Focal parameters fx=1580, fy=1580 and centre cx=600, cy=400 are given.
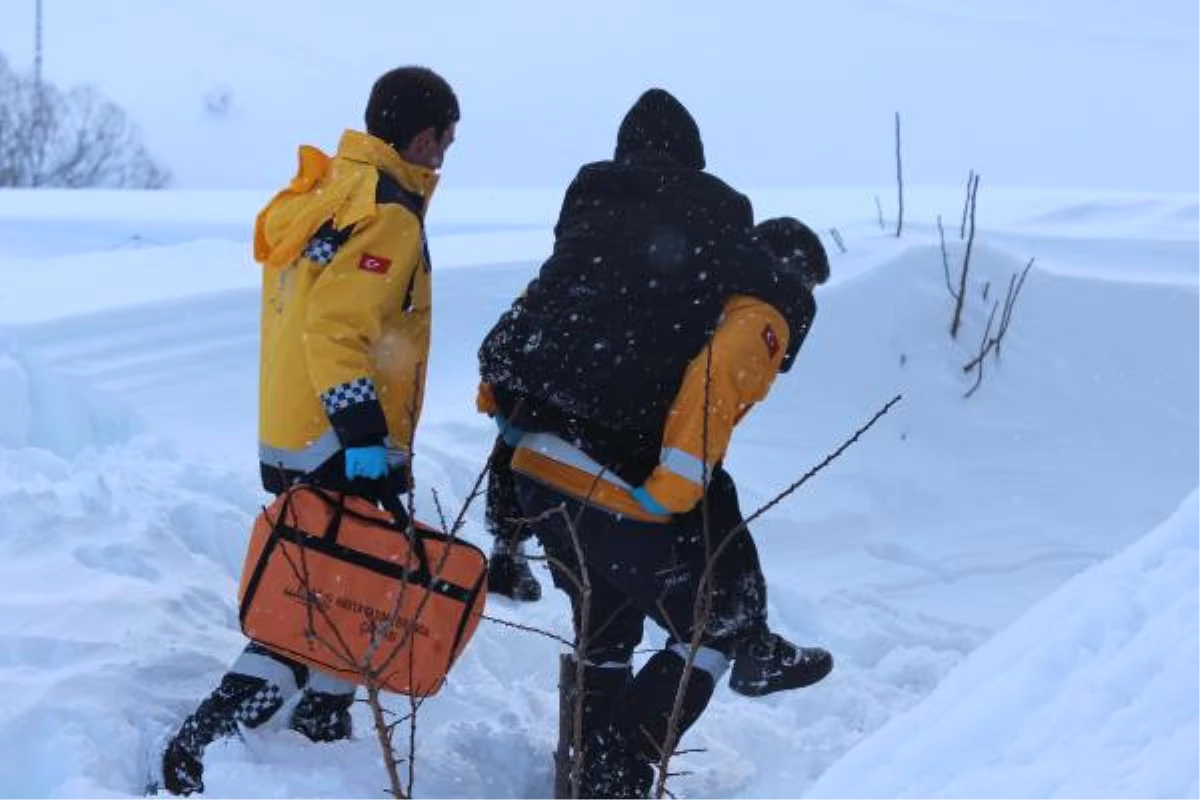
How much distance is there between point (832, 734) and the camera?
14.1 feet

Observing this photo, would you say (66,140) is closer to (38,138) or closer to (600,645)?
(38,138)

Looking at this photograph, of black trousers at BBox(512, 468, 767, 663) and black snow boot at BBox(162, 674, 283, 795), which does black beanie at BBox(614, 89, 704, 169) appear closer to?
black trousers at BBox(512, 468, 767, 663)

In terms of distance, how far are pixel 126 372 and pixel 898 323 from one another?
309 cm

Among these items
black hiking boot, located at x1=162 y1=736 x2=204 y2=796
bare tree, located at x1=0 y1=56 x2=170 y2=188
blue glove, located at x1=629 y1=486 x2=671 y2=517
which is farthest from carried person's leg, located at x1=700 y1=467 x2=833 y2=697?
bare tree, located at x1=0 y1=56 x2=170 y2=188

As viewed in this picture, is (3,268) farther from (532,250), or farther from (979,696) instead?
(979,696)

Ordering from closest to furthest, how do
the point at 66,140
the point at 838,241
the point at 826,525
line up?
the point at 826,525
the point at 838,241
the point at 66,140

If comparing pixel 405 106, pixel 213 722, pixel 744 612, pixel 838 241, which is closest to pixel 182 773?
pixel 213 722

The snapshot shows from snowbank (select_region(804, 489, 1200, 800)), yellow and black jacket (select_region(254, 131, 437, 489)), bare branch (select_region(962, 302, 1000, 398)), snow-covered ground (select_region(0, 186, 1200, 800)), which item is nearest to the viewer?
snowbank (select_region(804, 489, 1200, 800))

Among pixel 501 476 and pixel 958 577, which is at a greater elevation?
pixel 501 476

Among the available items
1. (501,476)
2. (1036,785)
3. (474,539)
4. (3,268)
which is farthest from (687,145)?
(3,268)

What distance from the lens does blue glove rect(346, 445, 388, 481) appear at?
3.21 metres

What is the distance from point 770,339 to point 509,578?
0.92m

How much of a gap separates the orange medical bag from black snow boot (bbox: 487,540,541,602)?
0.37 metres

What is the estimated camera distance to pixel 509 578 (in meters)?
3.64
